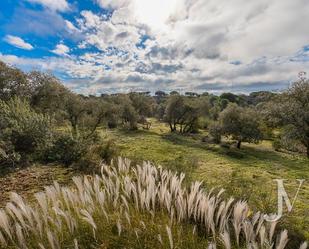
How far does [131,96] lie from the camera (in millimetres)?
56219

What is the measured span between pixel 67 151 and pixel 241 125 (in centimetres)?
3078

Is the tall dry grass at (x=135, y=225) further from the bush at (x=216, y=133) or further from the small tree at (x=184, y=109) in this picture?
the small tree at (x=184, y=109)

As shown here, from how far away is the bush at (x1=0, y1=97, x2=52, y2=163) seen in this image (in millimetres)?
8570

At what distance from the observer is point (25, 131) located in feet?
28.8

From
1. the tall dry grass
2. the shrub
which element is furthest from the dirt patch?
the shrub

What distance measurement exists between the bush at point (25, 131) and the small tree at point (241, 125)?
31.1 metres

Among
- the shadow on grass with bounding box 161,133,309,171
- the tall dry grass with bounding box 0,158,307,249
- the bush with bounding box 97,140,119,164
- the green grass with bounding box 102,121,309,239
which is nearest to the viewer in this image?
the tall dry grass with bounding box 0,158,307,249

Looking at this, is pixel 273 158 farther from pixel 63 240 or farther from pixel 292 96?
pixel 63 240

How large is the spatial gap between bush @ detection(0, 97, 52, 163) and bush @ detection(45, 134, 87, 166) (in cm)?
38

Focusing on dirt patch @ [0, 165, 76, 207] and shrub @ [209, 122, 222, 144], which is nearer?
dirt patch @ [0, 165, 76, 207]

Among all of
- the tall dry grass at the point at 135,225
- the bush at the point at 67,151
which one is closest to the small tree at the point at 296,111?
the bush at the point at 67,151

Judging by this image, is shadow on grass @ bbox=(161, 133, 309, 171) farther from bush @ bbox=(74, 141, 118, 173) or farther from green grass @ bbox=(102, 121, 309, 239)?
bush @ bbox=(74, 141, 118, 173)

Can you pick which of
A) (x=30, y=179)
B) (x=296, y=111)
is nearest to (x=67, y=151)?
(x=30, y=179)

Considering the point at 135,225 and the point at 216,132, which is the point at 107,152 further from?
the point at 216,132
